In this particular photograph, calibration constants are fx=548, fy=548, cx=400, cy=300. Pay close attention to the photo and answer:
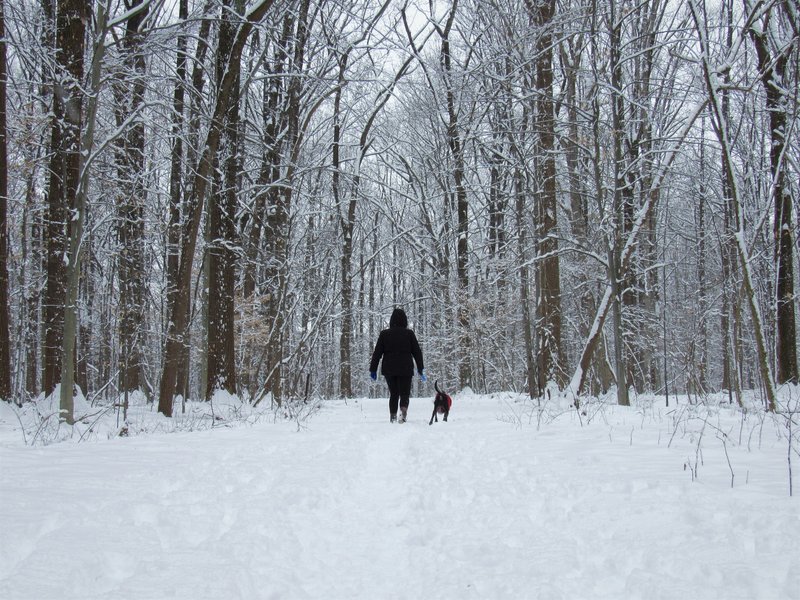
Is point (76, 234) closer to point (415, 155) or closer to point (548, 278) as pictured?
point (548, 278)

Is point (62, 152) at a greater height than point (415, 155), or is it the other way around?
point (415, 155)

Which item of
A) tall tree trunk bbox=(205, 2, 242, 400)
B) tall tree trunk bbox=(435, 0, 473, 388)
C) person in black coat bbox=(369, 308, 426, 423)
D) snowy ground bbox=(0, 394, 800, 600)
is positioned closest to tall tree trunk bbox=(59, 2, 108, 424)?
snowy ground bbox=(0, 394, 800, 600)

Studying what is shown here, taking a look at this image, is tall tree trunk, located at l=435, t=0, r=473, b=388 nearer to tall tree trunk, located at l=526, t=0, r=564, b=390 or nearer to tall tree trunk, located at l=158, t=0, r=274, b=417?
tall tree trunk, located at l=526, t=0, r=564, b=390

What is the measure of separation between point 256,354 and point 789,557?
24.9 metres

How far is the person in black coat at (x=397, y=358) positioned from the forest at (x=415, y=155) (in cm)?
176

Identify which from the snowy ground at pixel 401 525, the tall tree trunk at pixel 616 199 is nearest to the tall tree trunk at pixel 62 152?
the snowy ground at pixel 401 525

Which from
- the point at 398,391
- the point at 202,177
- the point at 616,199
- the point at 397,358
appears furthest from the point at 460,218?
the point at 202,177

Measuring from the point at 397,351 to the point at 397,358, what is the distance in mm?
146

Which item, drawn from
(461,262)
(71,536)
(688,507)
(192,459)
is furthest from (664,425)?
(461,262)

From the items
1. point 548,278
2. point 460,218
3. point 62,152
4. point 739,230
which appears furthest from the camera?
point 460,218

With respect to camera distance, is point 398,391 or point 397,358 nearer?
point 398,391

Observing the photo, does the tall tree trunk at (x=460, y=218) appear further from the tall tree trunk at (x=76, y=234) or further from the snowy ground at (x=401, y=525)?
the snowy ground at (x=401, y=525)

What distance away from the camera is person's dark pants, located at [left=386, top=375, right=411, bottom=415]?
10125 millimetres

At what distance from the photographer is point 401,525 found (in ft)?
10.4
